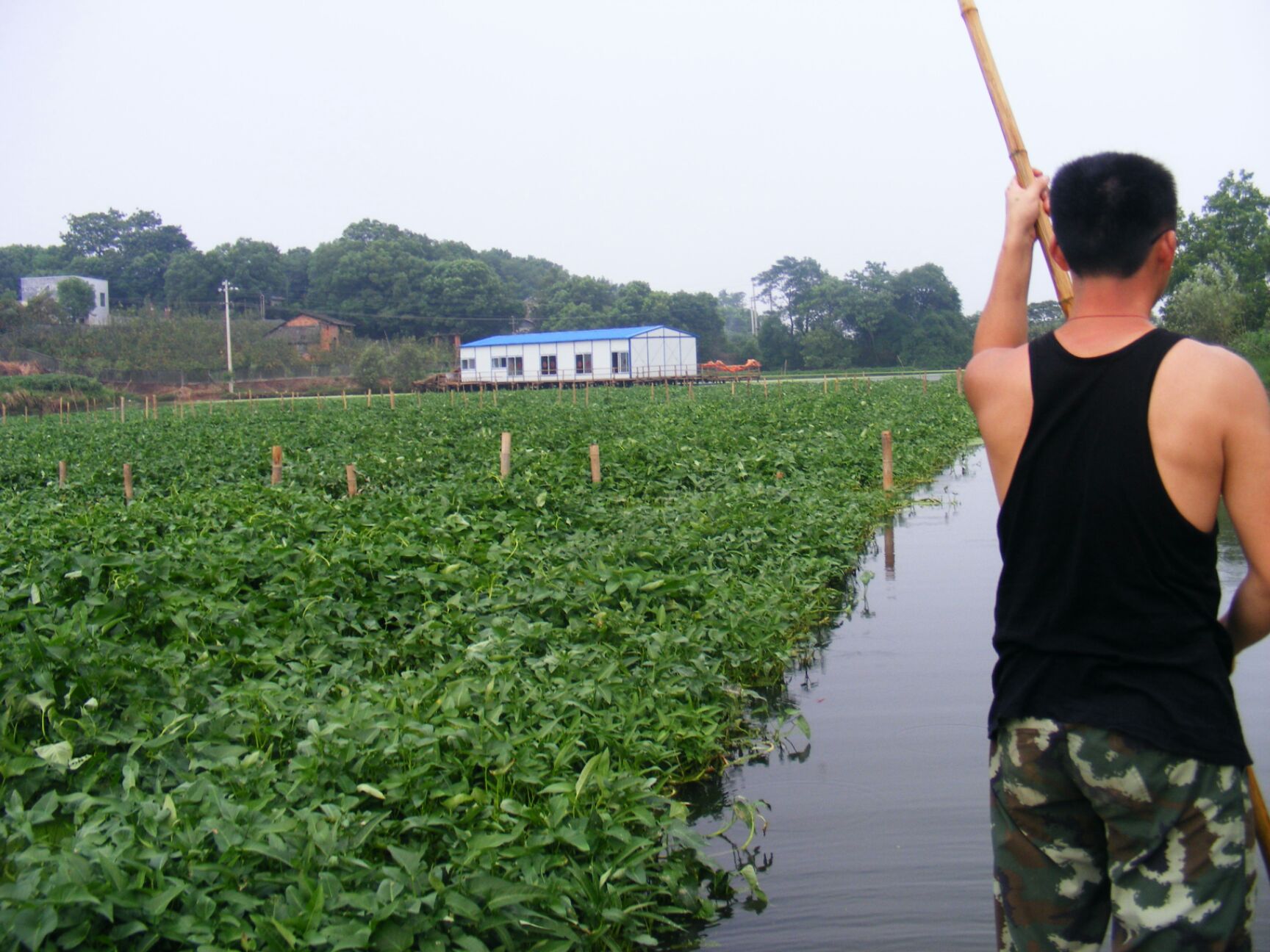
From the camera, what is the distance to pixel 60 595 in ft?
22.1

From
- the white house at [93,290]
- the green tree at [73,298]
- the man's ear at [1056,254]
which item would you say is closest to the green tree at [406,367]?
the white house at [93,290]

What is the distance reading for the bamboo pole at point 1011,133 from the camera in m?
2.36

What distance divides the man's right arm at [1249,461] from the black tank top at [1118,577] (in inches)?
2.9

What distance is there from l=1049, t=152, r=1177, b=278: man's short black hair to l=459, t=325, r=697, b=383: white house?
215 feet

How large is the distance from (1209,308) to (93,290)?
198 ft

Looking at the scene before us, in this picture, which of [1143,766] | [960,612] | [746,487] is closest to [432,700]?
[1143,766]

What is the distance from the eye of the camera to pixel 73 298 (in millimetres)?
67125

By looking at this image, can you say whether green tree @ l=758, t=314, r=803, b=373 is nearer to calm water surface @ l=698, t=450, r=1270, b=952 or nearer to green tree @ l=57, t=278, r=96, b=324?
green tree @ l=57, t=278, r=96, b=324

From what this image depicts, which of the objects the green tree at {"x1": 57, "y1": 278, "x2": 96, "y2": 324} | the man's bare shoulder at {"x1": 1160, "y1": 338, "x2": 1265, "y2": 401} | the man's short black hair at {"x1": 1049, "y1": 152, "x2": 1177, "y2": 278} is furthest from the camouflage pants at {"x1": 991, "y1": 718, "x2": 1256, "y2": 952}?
the green tree at {"x1": 57, "y1": 278, "x2": 96, "y2": 324}

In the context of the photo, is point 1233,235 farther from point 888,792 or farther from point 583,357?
point 888,792

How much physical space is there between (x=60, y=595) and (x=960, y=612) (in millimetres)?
6259

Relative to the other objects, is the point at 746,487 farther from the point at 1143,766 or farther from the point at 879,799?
the point at 1143,766

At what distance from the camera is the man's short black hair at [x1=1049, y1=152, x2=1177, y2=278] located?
2082mm

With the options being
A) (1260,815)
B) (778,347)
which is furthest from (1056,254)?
(778,347)
